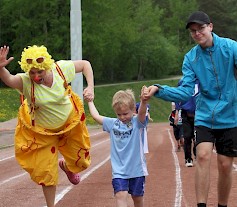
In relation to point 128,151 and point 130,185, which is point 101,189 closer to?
point 130,185

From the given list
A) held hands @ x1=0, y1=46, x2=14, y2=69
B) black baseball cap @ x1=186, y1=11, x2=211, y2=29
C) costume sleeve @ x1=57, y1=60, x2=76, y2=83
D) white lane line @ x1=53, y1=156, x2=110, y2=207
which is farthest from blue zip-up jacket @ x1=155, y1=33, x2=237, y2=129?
white lane line @ x1=53, y1=156, x2=110, y2=207

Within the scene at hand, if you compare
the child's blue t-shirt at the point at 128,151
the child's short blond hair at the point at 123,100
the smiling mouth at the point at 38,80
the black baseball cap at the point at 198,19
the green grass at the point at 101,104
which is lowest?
the green grass at the point at 101,104

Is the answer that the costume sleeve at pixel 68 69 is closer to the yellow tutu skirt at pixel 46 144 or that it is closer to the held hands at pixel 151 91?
the yellow tutu skirt at pixel 46 144

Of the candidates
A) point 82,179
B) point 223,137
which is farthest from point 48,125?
point 82,179

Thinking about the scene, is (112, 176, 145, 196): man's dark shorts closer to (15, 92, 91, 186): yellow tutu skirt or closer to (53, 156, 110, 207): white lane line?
(15, 92, 91, 186): yellow tutu skirt

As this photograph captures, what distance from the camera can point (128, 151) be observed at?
6309 mm

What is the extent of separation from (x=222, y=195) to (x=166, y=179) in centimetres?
401

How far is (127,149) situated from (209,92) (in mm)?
1004

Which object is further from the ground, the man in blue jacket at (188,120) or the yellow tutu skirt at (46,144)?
the yellow tutu skirt at (46,144)

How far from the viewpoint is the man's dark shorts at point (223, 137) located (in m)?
6.43

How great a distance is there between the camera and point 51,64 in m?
6.64

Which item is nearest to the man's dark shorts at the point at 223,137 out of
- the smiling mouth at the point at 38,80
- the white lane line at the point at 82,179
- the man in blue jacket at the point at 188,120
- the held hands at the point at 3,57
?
the smiling mouth at the point at 38,80

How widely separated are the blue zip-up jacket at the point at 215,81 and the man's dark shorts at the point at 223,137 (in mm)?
52

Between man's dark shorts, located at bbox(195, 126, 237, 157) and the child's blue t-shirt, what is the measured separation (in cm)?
60
